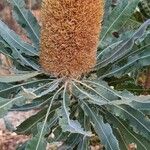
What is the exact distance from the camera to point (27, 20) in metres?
2.53

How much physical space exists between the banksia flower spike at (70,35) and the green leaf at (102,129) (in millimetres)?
172

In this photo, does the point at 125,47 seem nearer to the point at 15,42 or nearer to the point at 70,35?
the point at 70,35

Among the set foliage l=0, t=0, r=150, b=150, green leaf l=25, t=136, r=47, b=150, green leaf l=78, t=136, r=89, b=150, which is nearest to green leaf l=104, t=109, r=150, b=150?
foliage l=0, t=0, r=150, b=150

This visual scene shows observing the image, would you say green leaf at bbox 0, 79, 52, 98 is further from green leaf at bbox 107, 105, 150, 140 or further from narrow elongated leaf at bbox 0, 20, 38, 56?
green leaf at bbox 107, 105, 150, 140

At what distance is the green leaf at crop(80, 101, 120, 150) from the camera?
211cm

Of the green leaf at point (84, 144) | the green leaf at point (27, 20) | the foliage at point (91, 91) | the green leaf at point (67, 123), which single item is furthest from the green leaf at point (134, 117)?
the green leaf at point (27, 20)

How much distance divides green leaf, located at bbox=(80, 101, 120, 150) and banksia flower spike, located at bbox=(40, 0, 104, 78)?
172 millimetres

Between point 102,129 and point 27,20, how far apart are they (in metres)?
0.74

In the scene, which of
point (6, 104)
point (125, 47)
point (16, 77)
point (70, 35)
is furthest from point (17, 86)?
point (125, 47)

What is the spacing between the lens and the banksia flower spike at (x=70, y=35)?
2084 millimetres

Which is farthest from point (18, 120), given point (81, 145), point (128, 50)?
point (128, 50)

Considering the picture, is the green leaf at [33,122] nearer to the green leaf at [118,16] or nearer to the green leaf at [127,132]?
the green leaf at [127,132]

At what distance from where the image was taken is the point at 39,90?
7.27ft

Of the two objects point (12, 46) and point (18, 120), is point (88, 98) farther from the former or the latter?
point (18, 120)
